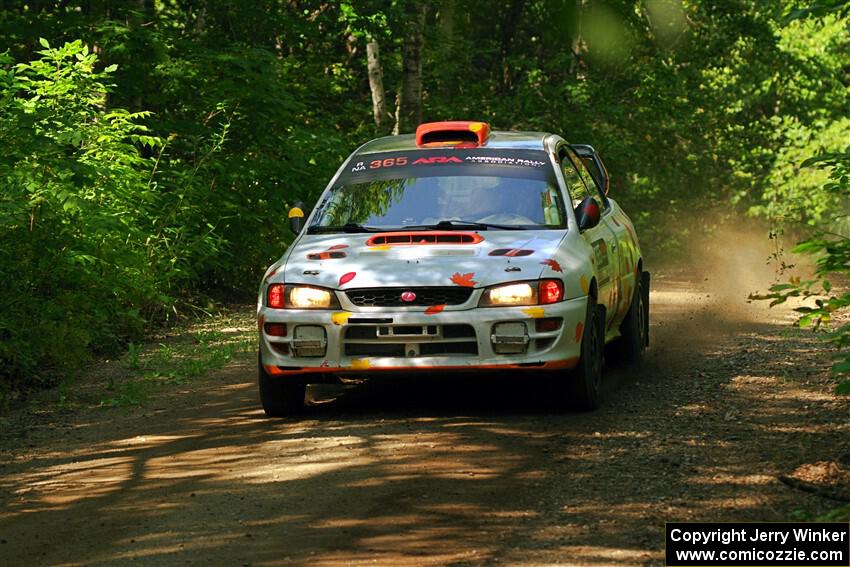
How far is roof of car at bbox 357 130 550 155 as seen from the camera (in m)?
10.9

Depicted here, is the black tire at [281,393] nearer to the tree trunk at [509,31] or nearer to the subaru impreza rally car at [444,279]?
the subaru impreza rally car at [444,279]

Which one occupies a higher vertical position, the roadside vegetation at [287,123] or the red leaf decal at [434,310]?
the roadside vegetation at [287,123]

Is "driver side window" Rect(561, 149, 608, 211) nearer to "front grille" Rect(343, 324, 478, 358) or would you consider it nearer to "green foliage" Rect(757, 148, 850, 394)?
"front grille" Rect(343, 324, 478, 358)

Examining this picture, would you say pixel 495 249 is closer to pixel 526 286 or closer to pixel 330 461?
pixel 526 286

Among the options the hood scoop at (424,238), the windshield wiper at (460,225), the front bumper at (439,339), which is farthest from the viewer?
the windshield wiper at (460,225)

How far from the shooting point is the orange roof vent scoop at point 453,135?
1099 cm

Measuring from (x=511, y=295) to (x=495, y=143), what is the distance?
2.14 metres

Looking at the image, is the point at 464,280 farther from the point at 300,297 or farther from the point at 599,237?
the point at 599,237

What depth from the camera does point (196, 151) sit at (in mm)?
18312

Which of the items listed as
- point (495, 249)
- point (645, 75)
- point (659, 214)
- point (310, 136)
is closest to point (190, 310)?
point (310, 136)

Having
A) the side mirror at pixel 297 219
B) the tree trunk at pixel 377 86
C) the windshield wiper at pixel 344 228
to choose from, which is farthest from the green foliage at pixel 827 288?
the tree trunk at pixel 377 86

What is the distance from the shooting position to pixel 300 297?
372 inches

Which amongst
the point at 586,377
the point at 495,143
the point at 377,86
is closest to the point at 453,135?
the point at 495,143

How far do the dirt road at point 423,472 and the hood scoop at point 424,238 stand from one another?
1117 millimetres
